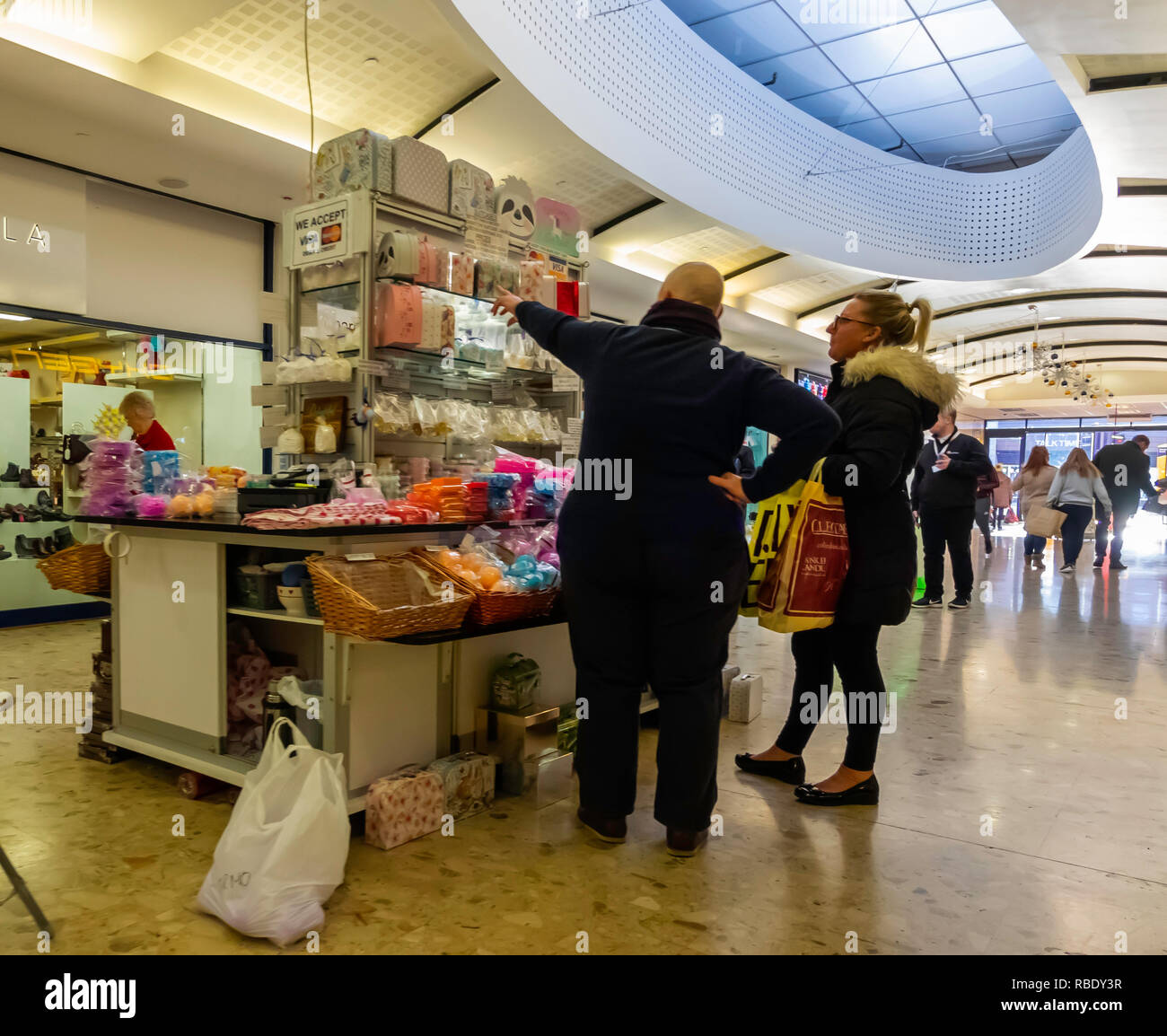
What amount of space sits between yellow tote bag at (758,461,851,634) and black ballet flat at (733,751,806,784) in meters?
0.74

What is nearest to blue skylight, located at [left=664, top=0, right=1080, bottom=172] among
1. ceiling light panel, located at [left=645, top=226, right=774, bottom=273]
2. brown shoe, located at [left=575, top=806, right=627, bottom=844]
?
ceiling light panel, located at [left=645, top=226, right=774, bottom=273]

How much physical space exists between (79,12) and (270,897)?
17.0ft

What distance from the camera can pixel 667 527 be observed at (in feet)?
8.01

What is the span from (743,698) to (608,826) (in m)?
1.57

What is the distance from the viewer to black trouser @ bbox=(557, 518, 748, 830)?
2469mm

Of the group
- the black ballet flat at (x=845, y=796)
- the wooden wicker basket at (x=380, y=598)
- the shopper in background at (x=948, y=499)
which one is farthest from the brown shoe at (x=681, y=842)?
the shopper in background at (x=948, y=499)

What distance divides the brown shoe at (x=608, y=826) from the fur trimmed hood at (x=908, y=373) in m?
1.63

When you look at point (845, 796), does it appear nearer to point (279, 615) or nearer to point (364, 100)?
point (279, 615)

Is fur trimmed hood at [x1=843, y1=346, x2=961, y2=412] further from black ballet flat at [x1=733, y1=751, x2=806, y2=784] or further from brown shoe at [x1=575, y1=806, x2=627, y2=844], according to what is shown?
brown shoe at [x1=575, y1=806, x2=627, y2=844]

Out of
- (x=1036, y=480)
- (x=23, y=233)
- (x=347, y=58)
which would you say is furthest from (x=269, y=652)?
(x=1036, y=480)

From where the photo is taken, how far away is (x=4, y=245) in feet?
19.3

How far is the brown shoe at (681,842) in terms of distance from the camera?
258 cm

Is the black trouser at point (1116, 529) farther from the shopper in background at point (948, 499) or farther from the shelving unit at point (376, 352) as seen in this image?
the shelving unit at point (376, 352)
